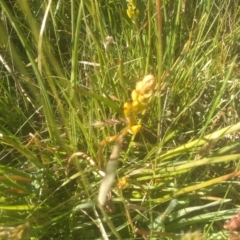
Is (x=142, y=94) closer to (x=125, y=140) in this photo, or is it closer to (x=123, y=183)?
(x=123, y=183)

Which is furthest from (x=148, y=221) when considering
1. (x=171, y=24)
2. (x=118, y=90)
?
(x=171, y=24)

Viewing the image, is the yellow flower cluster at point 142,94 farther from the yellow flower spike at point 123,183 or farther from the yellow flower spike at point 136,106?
the yellow flower spike at point 123,183

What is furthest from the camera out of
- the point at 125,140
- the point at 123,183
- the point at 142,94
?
the point at 125,140

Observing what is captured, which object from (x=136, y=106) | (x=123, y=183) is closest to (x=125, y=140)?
(x=123, y=183)

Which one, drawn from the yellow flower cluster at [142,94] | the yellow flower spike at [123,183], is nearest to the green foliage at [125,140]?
the yellow flower spike at [123,183]

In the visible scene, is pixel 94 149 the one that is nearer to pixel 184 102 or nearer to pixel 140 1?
pixel 184 102

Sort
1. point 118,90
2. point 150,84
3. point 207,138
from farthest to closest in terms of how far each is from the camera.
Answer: point 118,90 < point 207,138 < point 150,84

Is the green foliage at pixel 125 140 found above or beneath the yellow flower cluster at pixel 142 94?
beneath

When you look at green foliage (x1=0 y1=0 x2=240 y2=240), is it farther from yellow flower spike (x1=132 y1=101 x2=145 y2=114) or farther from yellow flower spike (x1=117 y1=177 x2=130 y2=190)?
yellow flower spike (x1=132 y1=101 x2=145 y2=114)

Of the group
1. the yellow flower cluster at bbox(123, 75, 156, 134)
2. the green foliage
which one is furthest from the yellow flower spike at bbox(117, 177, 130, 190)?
the yellow flower cluster at bbox(123, 75, 156, 134)
